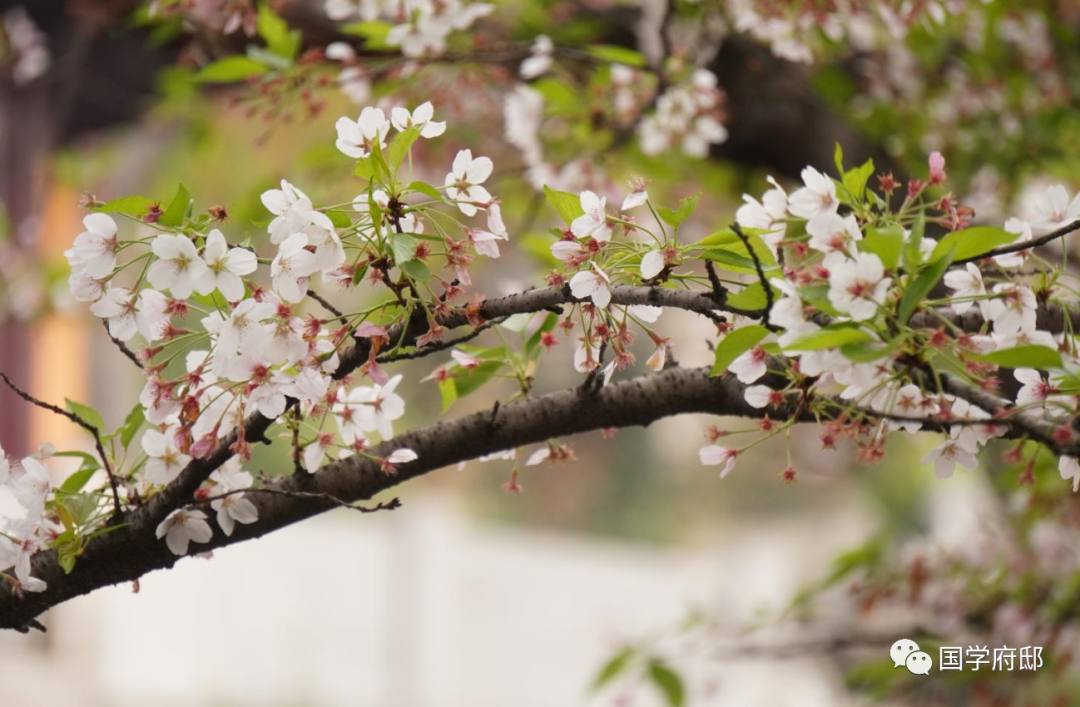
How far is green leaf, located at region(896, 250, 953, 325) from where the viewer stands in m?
→ 0.47

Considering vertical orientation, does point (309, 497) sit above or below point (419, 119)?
below

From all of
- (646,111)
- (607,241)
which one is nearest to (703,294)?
(607,241)

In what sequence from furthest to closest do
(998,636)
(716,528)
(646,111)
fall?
1. (716,528)
2. (998,636)
3. (646,111)

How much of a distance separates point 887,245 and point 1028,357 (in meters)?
0.08

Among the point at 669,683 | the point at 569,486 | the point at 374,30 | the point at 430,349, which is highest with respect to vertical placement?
the point at 374,30

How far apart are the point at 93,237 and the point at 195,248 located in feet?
0.20

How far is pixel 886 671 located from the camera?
134cm

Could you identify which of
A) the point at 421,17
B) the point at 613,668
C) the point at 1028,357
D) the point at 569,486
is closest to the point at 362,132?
the point at 1028,357

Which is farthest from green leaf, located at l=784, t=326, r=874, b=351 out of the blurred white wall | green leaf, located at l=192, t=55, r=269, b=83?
the blurred white wall

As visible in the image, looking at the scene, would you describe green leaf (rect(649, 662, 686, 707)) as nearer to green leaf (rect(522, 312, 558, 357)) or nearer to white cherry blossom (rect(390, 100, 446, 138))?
green leaf (rect(522, 312, 558, 357))

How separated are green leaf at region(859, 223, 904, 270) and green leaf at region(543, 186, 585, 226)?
166mm

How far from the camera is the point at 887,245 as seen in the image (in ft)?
1.58

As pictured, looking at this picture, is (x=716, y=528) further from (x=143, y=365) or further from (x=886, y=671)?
(x=143, y=365)

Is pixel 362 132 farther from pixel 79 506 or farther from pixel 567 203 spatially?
pixel 79 506
